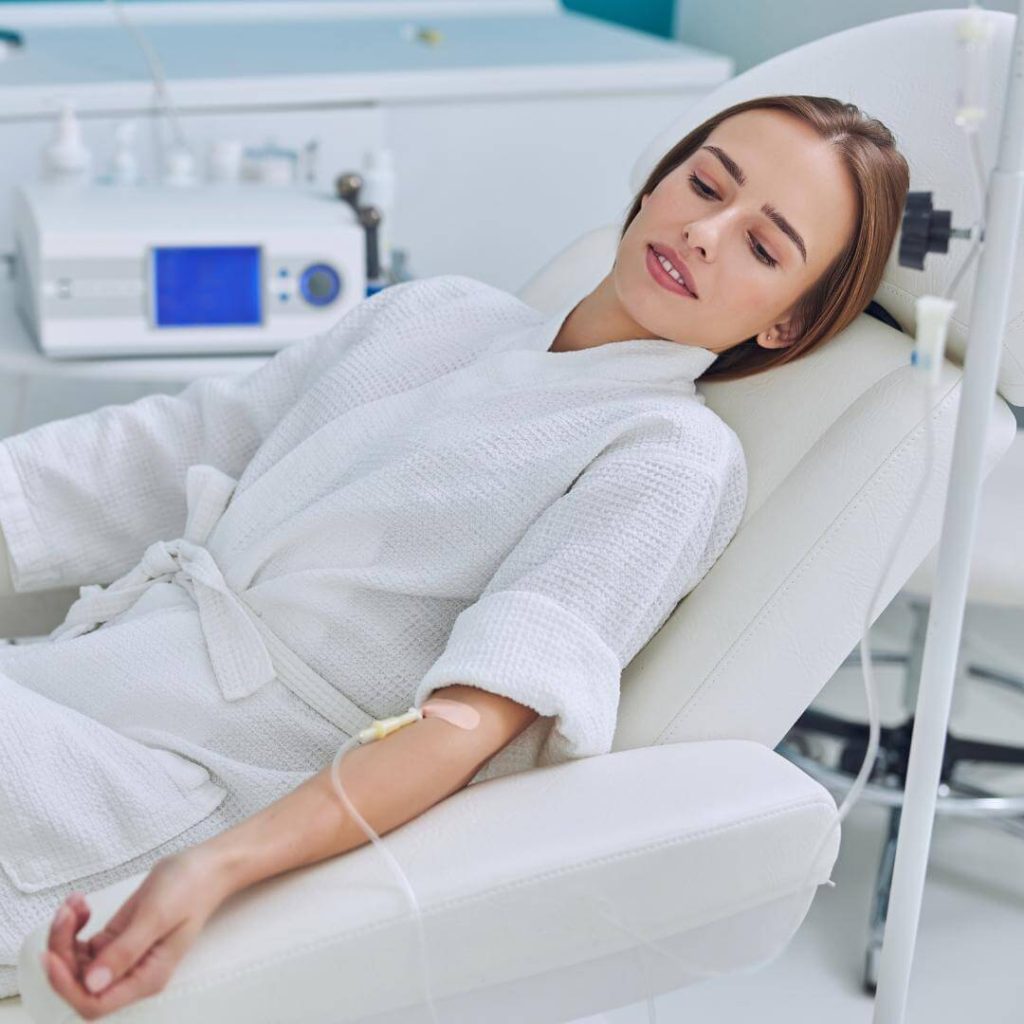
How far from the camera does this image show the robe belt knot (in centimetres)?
127

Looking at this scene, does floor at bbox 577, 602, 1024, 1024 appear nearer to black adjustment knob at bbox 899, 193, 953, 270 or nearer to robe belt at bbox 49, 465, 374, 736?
robe belt at bbox 49, 465, 374, 736

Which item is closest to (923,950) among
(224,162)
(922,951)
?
(922,951)

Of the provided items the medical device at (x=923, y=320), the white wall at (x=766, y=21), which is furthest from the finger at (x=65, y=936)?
the white wall at (x=766, y=21)

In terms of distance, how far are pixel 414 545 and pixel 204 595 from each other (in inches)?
7.6

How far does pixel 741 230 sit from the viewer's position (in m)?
1.27

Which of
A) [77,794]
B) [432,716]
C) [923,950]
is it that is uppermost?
[432,716]

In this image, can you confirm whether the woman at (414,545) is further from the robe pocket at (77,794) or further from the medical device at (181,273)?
the medical device at (181,273)

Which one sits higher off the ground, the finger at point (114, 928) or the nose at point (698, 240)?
the nose at point (698, 240)

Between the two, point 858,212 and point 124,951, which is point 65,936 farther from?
point 858,212

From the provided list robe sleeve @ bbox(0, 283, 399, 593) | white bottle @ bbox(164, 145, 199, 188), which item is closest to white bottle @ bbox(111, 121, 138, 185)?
white bottle @ bbox(164, 145, 199, 188)

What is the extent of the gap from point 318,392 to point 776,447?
42 centimetres

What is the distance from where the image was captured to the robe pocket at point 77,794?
1.12 m

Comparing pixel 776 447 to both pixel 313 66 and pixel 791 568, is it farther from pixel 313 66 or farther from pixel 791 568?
pixel 313 66

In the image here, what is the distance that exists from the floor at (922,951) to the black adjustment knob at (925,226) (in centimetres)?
81
